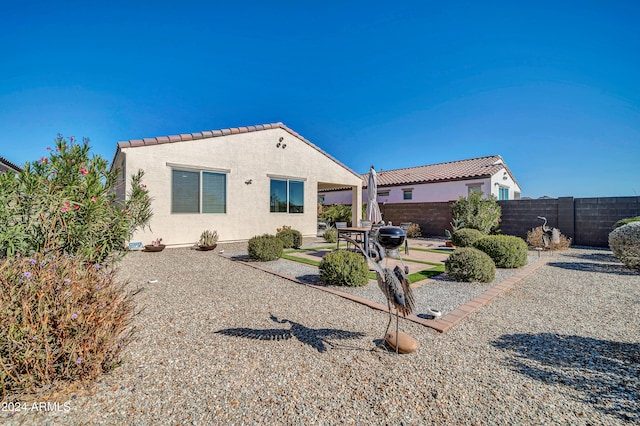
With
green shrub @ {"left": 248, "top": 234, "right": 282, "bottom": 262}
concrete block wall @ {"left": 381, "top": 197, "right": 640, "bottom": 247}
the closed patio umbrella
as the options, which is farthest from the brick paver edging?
concrete block wall @ {"left": 381, "top": 197, "right": 640, "bottom": 247}

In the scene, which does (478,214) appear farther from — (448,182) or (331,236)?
(448,182)

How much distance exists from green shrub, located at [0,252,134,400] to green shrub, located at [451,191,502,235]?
12.7 m

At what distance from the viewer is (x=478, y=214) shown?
12.4m

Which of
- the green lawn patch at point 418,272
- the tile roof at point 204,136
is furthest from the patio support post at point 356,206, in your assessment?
the green lawn patch at point 418,272

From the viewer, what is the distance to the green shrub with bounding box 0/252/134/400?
193 centimetres

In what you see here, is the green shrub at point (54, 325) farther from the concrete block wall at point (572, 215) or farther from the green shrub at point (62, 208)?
the concrete block wall at point (572, 215)

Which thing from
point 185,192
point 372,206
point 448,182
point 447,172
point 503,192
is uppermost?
point 447,172

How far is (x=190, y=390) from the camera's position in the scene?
2158mm

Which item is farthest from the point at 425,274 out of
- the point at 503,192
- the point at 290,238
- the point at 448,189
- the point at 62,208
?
the point at 503,192

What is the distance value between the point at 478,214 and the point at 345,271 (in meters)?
9.90

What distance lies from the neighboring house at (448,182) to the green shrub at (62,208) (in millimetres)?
14697

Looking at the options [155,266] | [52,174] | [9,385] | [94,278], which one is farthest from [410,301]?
[155,266]

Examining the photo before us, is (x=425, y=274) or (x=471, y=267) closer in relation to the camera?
(x=471, y=267)

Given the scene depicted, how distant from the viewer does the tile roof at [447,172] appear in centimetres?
1889
